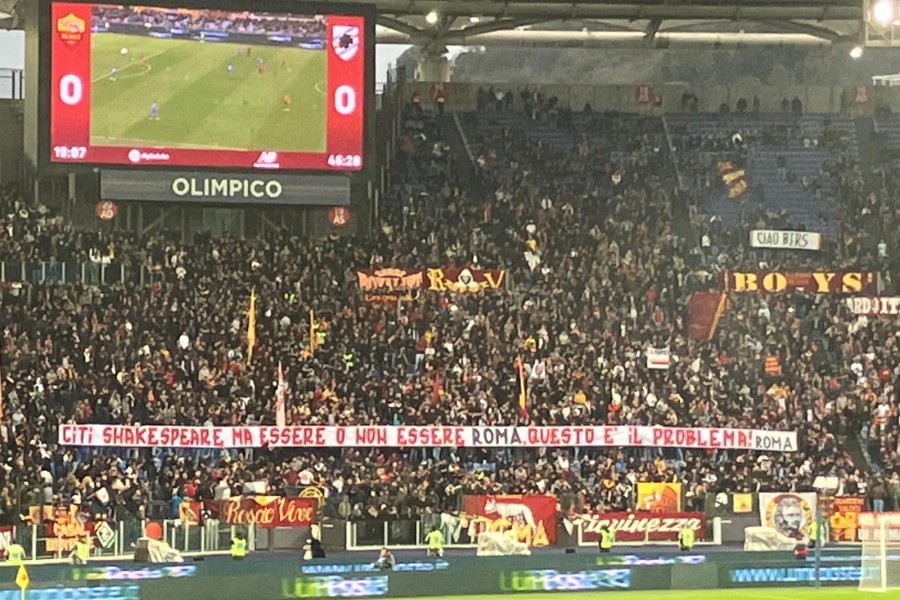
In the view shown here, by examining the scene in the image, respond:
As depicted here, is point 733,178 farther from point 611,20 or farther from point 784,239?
point 611,20

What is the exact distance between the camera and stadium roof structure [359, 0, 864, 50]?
5578cm

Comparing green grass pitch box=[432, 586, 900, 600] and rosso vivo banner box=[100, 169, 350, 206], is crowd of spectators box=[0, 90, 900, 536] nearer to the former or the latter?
rosso vivo banner box=[100, 169, 350, 206]

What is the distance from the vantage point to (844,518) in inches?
1720

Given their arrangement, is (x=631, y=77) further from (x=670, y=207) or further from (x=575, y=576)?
(x=575, y=576)

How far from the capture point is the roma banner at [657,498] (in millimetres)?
44469

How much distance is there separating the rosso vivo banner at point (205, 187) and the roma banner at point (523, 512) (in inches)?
328

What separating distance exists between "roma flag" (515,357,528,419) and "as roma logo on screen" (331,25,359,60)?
366 inches

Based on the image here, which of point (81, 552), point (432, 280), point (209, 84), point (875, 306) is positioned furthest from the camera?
point (875, 306)

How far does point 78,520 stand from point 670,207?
23616 millimetres

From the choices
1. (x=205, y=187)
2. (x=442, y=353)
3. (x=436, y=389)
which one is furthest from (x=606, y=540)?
(x=205, y=187)

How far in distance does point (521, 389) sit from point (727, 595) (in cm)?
1373

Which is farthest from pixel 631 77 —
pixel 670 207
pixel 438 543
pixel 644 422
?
pixel 438 543

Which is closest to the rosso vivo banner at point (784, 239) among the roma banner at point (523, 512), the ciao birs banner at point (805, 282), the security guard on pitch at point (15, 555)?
the ciao birs banner at point (805, 282)

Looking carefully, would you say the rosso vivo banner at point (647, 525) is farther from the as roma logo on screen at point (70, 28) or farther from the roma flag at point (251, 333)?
the as roma logo on screen at point (70, 28)
